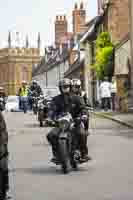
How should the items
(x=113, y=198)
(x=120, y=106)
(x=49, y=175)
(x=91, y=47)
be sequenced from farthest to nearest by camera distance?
1. (x=91, y=47)
2. (x=120, y=106)
3. (x=49, y=175)
4. (x=113, y=198)

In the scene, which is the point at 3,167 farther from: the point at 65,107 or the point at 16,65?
the point at 16,65

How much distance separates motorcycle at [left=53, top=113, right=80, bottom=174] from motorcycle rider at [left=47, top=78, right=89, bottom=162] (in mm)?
117

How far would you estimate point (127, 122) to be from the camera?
2808cm

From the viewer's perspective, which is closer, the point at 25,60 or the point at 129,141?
the point at 129,141

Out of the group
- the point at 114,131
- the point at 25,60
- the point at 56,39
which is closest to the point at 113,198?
the point at 114,131

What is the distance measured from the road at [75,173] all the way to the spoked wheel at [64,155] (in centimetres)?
14

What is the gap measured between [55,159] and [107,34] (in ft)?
142

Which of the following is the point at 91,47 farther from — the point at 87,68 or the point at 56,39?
the point at 56,39

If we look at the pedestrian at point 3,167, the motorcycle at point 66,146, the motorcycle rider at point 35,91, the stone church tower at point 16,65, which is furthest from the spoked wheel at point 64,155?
the stone church tower at point 16,65

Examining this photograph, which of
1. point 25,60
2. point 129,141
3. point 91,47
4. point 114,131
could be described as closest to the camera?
point 129,141

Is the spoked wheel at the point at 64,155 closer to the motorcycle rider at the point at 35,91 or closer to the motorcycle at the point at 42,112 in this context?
the motorcycle at the point at 42,112

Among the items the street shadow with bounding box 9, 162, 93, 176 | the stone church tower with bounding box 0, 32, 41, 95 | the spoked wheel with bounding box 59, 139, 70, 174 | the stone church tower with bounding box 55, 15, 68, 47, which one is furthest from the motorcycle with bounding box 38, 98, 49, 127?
the stone church tower with bounding box 0, 32, 41, 95

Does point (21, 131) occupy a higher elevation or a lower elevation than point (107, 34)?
lower

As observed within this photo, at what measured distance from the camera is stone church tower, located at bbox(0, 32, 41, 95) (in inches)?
7008
